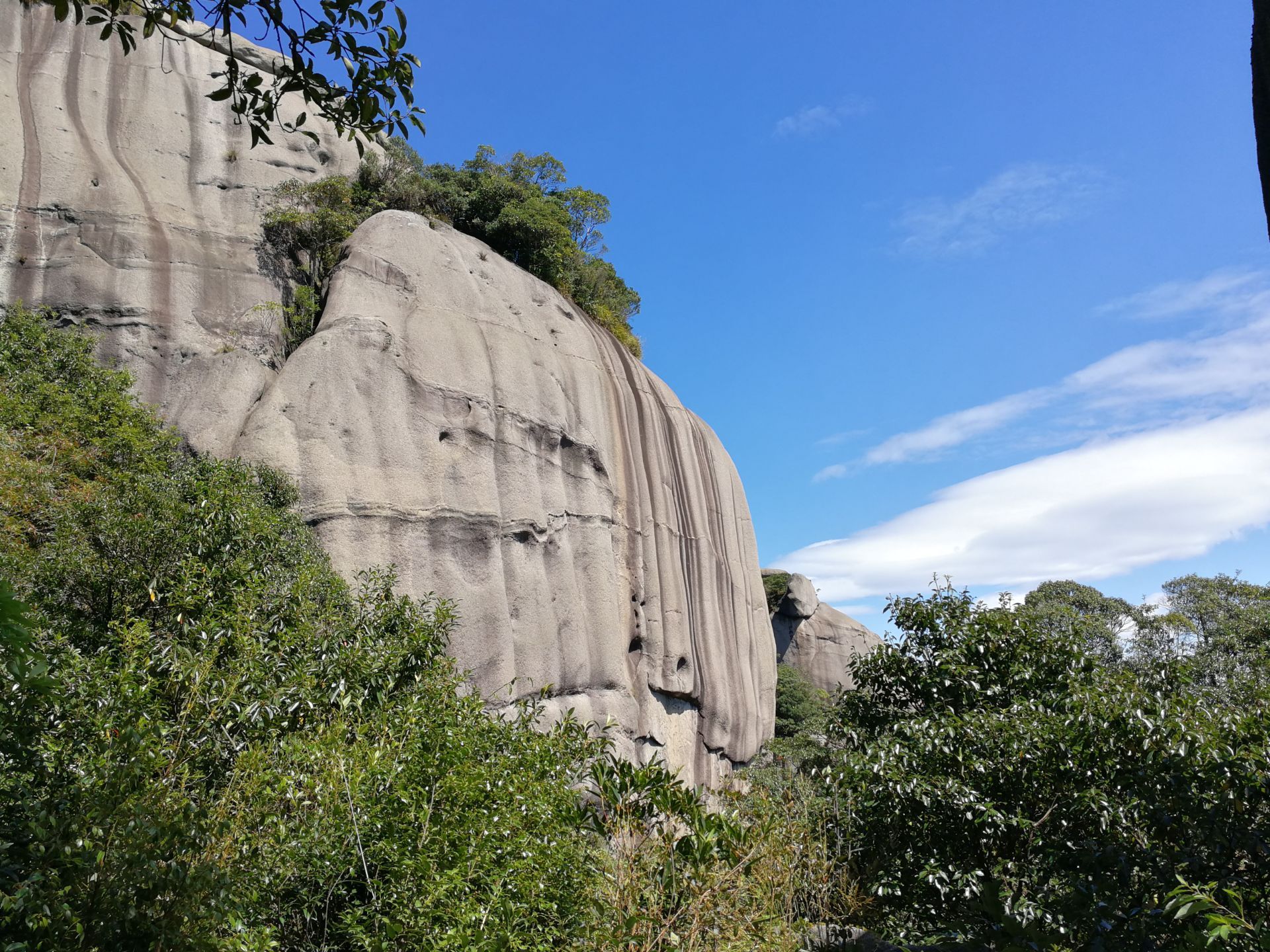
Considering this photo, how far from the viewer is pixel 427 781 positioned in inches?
244

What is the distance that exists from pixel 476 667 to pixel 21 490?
6625mm

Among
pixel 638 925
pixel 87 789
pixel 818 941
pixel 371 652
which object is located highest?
pixel 371 652

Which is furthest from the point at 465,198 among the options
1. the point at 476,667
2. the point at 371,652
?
the point at 371,652

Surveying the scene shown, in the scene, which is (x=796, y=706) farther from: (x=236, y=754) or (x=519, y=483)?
(x=236, y=754)

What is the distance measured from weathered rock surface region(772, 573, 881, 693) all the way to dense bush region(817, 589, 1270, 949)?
92.4 feet

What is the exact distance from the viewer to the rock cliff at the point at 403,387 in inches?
552

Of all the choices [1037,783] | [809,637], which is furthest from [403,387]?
[809,637]

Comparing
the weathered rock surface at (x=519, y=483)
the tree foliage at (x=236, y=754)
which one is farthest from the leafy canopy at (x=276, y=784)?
the weathered rock surface at (x=519, y=483)

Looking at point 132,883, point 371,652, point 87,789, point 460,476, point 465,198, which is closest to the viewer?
point 132,883

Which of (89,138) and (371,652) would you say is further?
(89,138)

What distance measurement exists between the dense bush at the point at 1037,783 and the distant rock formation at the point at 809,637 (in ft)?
92.3

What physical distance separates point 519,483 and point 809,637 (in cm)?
2653

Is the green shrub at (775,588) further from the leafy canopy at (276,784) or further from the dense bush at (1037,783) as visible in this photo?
the leafy canopy at (276,784)

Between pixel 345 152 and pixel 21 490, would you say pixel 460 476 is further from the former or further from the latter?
pixel 345 152
